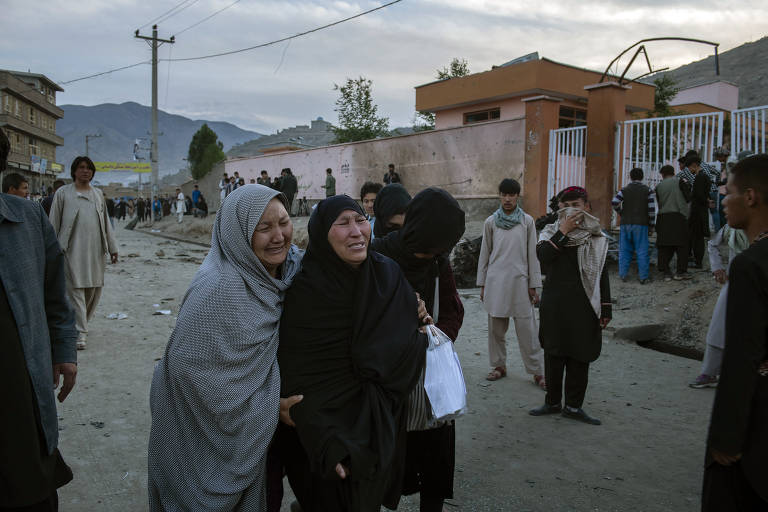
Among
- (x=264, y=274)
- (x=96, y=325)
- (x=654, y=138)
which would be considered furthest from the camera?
(x=654, y=138)

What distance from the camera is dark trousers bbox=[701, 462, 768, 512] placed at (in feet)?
5.68

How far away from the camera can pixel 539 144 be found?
Result: 1093 centimetres

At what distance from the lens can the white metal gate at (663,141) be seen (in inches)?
331

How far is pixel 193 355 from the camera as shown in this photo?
72.9 inches

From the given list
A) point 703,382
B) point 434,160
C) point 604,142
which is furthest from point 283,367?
point 434,160

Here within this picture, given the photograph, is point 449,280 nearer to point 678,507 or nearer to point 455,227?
point 455,227

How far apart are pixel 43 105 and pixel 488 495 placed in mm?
66467

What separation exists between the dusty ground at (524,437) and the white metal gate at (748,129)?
3.80 meters

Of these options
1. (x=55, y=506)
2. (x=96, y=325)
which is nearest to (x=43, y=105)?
(x=96, y=325)

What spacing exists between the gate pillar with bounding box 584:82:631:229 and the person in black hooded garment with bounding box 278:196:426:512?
8.44 metres

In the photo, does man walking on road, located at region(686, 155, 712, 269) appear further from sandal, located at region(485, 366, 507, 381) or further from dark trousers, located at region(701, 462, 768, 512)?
dark trousers, located at region(701, 462, 768, 512)

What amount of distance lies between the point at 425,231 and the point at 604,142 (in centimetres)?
834

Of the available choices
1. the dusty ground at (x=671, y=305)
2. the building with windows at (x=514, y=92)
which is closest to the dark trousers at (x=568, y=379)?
the dusty ground at (x=671, y=305)

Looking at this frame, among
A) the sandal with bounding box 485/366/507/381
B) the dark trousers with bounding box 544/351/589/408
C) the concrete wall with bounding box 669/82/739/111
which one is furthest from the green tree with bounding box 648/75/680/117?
the dark trousers with bounding box 544/351/589/408
